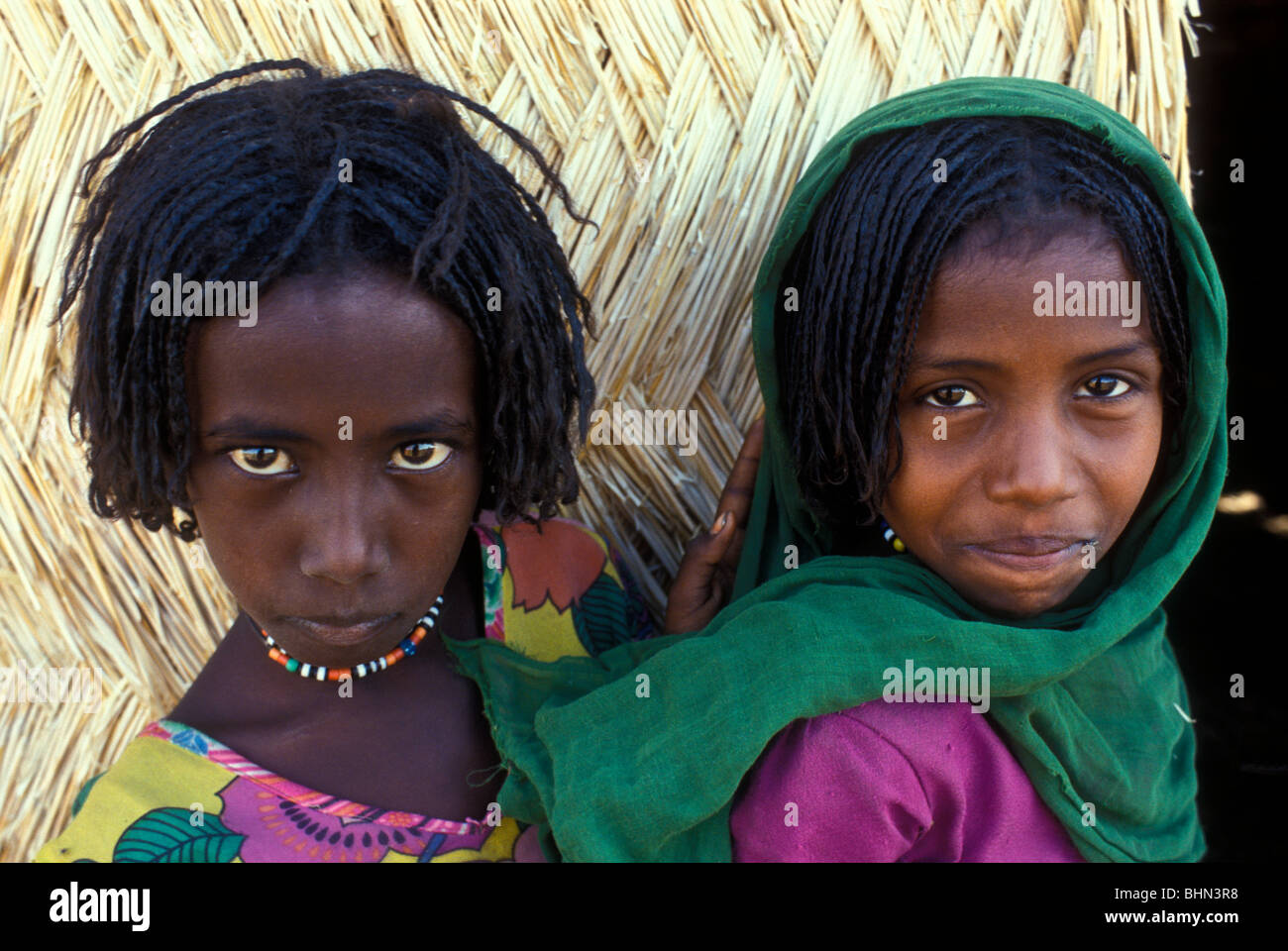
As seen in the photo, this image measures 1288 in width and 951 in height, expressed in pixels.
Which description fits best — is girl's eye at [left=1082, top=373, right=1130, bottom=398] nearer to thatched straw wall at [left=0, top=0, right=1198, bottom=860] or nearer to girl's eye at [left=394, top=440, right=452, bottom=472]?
thatched straw wall at [left=0, top=0, right=1198, bottom=860]

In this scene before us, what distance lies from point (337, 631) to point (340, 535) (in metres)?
0.14

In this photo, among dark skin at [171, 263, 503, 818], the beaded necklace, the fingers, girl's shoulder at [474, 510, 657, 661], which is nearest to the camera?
dark skin at [171, 263, 503, 818]

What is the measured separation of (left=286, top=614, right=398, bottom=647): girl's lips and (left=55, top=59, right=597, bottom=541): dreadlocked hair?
0.66 feet

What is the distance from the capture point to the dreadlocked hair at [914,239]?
1.21 metres

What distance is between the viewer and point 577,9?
1541mm

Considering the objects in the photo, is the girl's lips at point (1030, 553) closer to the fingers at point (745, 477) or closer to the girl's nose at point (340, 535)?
the fingers at point (745, 477)

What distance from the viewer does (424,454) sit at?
1.18m

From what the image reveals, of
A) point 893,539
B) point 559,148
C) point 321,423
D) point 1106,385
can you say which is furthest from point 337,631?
point 1106,385

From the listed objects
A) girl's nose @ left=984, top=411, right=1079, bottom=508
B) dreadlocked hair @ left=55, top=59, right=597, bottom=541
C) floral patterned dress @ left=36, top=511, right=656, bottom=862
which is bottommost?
floral patterned dress @ left=36, top=511, right=656, bottom=862

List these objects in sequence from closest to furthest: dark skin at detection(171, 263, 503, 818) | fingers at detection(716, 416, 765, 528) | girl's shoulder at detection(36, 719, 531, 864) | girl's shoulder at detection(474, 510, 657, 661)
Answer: dark skin at detection(171, 263, 503, 818) < girl's shoulder at detection(36, 719, 531, 864) < girl's shoulder at detection(474, 510, 657, 661) < fingers at detection(716, 416, 765, 528)

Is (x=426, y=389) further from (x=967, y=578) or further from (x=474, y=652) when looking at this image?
(x=967, y=578)

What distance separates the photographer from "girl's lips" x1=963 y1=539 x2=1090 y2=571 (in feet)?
4.02

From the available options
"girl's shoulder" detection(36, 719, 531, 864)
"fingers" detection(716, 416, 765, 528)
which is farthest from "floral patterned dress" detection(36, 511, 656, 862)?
"fingers" detection(716, 416, 765, 528)

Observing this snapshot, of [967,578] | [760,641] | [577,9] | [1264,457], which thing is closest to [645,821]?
[760,641]
